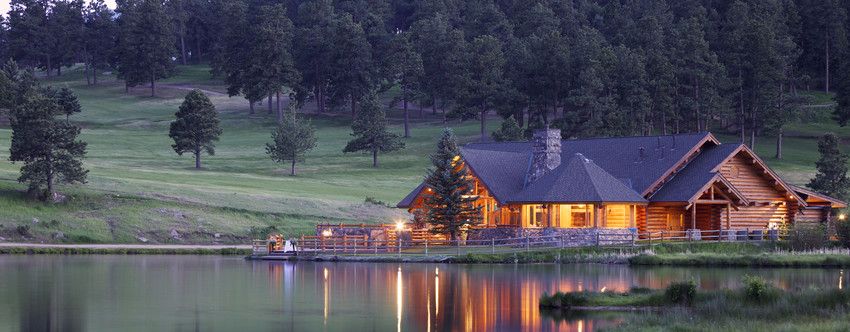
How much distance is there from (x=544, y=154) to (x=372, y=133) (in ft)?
148

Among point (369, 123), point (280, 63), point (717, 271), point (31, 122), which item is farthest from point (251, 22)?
point (717, 271)

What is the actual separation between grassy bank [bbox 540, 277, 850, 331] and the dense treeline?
75076mm

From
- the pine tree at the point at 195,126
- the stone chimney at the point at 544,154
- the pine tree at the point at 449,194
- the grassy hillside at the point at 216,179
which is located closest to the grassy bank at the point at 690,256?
the pine tree at the point at 449,194

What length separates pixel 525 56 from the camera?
5394 inches

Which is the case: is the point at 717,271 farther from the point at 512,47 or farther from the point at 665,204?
the point at 512,47

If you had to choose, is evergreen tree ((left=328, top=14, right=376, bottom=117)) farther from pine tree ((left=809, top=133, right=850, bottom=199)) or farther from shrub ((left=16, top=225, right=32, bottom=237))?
shrub ((left=16, top=225, right=32, bottom=237))

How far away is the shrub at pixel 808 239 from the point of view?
63.1 metres

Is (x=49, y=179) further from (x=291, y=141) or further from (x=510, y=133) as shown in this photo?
(x=510, y=133)

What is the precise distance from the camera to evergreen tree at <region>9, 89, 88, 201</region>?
77562mm

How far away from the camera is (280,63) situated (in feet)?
493

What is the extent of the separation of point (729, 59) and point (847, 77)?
11.1 metres

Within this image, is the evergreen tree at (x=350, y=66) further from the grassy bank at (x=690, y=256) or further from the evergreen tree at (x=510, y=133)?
the grassy bank at (x=690, y=256)

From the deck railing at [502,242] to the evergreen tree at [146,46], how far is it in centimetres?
10361

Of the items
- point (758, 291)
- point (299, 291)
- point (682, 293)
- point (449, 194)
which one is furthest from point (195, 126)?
point (758, 291)
